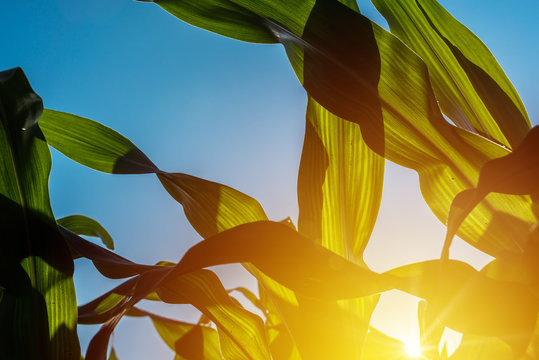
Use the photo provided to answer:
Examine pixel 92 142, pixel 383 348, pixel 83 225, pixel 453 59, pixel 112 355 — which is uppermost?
pixel 453 59

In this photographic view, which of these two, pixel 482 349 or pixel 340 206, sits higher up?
pixel 340 206

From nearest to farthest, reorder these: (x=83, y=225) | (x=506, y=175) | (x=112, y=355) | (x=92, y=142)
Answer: (x=506, y=175) → (x=92, y=142) → (x=83, y=225) → (x=112, y=355)

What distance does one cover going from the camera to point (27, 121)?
0.37m

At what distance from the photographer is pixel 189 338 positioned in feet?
2.03

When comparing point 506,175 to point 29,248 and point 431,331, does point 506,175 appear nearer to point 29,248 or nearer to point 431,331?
point 431,331

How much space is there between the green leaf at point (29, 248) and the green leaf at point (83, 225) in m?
0.27

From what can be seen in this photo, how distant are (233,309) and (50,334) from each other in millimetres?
201

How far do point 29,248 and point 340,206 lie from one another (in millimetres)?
335

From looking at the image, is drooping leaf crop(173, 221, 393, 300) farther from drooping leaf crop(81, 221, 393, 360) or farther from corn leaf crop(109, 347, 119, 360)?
corn leaf crop(109, 347, 119, 360)

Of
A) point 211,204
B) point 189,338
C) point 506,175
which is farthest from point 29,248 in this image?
point 506,175

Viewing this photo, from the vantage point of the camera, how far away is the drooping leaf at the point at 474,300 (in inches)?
10.8

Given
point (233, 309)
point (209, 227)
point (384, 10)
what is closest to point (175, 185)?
point (209, 227)

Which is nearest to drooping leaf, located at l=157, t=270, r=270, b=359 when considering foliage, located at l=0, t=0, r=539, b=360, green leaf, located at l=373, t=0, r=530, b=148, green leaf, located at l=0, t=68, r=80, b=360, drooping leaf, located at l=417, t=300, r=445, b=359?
→ foliage, located at l=0, t=0, r=539, b=360

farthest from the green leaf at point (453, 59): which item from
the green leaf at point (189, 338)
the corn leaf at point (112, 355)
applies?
the corn leaf at point (112, 355)
